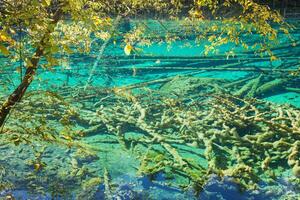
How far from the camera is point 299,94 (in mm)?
6000

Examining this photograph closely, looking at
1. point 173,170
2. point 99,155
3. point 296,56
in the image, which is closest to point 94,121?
point 99,155

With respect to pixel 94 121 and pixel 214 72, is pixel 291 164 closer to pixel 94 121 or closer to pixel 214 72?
pixel 94 121

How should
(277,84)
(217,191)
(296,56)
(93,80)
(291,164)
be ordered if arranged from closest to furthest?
(217,191)
(291,164)
(277,84)
(93,80)
(296,56)

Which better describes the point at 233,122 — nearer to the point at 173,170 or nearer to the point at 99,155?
the point at 173,170

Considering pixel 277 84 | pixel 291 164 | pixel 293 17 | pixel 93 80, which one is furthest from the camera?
pixel 293 17

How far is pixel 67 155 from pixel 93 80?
2.70 m

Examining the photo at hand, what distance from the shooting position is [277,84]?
641 cm

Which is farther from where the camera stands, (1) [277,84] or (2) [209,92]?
(1) [277,84]

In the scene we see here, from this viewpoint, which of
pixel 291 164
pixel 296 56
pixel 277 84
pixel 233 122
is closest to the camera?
pixel 291 164

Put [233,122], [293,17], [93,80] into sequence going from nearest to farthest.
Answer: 1. [233,122]
2. [93,80]
3. [293,17]

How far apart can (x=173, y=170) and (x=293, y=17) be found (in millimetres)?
8482

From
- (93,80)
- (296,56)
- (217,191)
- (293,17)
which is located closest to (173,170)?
(217,191)

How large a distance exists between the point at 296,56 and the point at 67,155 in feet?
15.8

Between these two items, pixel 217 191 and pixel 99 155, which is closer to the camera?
pixel 217 191
